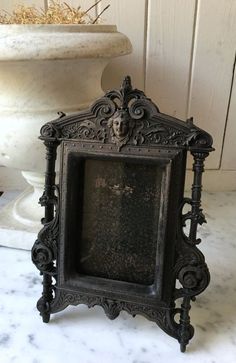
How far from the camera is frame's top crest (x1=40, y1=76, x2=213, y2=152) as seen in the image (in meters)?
0.41

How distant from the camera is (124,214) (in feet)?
1.48

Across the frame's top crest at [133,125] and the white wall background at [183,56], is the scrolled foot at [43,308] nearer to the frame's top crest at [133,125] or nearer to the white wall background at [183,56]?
the frame's top crest at [133,125]

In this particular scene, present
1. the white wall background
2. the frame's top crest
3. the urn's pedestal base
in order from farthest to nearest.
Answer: the white wall background → the urn's pedestal base → the frame's top crest

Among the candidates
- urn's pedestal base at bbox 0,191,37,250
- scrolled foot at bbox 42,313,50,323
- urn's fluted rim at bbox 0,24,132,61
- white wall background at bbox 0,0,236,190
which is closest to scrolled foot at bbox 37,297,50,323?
scrolled foot at bbox 42,313,50,323

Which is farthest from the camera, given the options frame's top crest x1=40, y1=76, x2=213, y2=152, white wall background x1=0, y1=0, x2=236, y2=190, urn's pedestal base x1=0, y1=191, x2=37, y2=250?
white wall background x1=0, y1=0, x2=236, y2=190

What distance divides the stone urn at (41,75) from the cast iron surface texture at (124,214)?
0.11 m

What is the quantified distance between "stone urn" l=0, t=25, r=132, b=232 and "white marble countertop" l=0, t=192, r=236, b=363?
19 centimetres

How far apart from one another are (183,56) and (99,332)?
568mm

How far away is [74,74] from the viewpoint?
21.8 inches

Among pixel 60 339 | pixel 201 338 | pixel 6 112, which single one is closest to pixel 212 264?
pixel 201 338

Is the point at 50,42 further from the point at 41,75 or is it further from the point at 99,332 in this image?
the point at 99,332

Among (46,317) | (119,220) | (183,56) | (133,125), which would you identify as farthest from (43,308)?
(183,56)

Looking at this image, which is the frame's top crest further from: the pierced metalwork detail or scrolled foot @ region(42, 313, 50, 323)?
scrolled foot @ region(42, 313, 50, 323)

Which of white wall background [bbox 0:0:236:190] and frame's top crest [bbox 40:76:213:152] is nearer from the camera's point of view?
frame's top crest [bbox 40:76:213:152]
